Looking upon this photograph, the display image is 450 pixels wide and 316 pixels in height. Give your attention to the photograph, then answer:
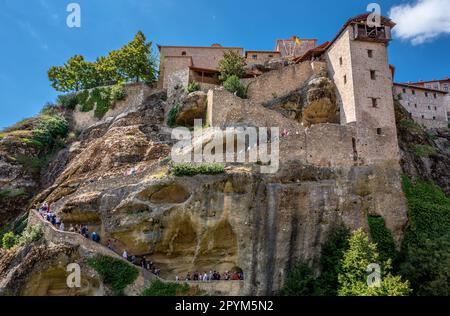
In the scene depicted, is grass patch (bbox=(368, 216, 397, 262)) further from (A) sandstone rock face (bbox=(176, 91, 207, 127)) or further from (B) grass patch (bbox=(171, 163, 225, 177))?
(A) sandstone rock face (bbox=(176, 91, 207, 127))

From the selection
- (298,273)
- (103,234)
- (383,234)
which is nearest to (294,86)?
(383,234)

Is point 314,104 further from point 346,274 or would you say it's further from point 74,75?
point 74,75

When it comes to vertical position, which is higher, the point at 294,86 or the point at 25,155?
the point at 294,86

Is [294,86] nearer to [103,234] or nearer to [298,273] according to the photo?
[298,273]

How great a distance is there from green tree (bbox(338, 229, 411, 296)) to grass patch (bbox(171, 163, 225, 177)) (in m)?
7.39

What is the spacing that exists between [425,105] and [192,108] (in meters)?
29.3

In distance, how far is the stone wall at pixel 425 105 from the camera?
147 feet

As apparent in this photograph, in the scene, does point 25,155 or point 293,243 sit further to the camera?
point 25,155

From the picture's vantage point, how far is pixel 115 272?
19.5m

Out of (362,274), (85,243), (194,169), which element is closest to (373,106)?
(362,274)

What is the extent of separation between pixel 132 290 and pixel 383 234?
43.2 ft

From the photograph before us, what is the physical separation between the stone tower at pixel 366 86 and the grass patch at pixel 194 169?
8375mm

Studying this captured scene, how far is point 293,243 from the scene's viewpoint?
2161cm
